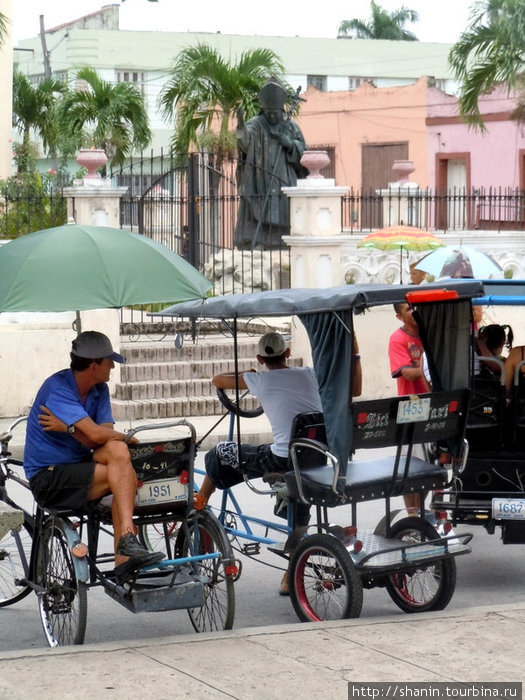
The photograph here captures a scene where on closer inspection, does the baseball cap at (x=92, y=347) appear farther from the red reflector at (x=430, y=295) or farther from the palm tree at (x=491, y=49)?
the palm tree at (x=491, y=49)

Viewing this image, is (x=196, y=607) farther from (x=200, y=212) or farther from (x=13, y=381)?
(x=200, y=212)

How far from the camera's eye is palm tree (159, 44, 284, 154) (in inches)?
1037

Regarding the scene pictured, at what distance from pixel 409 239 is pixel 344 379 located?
7.57 meters

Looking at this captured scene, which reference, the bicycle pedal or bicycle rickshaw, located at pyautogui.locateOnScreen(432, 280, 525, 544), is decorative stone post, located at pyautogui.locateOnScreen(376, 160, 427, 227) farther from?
the bicycle pedal

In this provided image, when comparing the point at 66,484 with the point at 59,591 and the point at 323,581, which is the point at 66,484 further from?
the point at 323,581

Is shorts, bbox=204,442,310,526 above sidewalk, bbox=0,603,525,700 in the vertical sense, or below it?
above

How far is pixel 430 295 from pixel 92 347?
183 cm

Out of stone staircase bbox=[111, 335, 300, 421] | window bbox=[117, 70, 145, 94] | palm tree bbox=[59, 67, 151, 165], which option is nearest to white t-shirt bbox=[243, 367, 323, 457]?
stone staircase bbox=[111, 335, 300, 421]

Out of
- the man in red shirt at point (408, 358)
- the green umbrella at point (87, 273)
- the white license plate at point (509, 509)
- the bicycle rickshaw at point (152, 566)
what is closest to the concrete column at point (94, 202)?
the man in red shirt at point (408, 358)

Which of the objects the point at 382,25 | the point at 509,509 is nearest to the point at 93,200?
the point at 509,509

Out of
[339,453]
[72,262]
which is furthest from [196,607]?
[72,262]

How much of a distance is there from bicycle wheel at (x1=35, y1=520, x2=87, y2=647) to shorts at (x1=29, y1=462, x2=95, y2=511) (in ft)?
0.36

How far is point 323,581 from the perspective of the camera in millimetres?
6609

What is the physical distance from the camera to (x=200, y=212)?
59.8ft
